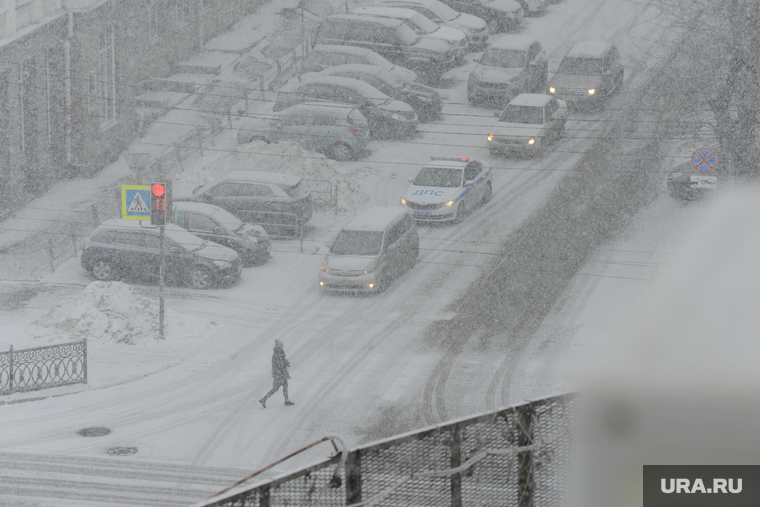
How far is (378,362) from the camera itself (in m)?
18.4

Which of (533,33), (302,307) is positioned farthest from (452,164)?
(533,33)

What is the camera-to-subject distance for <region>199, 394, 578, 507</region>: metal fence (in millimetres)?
4285

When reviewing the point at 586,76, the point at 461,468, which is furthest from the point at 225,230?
the point at 461,468

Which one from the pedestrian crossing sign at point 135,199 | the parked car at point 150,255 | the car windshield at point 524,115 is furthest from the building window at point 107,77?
the car windshield at point 524,115

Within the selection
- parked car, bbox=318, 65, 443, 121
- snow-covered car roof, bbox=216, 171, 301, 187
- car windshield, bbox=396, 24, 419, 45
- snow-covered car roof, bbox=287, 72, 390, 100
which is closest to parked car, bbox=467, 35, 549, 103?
parked car, bbox=318, 65, 443, 121

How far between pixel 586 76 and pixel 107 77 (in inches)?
568

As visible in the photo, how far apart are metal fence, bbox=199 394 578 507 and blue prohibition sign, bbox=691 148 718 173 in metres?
19.5

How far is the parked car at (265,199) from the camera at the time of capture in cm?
2406

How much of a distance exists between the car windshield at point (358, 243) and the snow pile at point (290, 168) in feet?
12.3

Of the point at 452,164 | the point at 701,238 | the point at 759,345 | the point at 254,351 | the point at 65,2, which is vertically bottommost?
the point at 254,351

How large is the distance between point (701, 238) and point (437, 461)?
1.61 meters

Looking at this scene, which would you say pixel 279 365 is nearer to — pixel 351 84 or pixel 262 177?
pixel 262 177

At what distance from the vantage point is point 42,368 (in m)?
17.8

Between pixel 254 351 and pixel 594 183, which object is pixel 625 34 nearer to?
pixel 594 183
